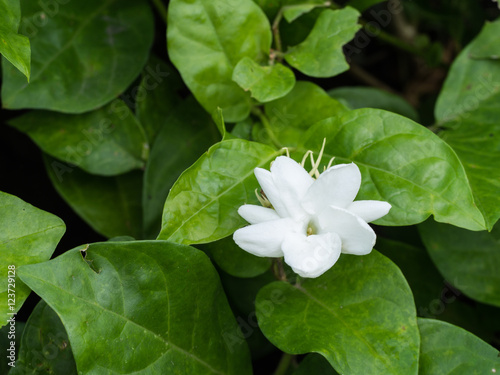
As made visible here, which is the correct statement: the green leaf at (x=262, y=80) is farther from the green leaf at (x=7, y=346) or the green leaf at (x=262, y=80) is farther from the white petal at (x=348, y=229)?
the green leaf at (x=7, y=346)

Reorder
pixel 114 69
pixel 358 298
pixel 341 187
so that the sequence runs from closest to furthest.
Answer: pixel 341 187 → pixel 358 298 → pixel 114 69

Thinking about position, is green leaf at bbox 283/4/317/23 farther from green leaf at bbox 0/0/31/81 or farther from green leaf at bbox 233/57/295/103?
green leaf at bbox 0/0/31/81

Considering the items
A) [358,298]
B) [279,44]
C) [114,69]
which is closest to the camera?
[358,298]

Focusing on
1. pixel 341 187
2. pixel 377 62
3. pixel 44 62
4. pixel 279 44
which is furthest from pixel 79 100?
pixel 377 62

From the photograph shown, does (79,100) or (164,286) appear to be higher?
(79,100)

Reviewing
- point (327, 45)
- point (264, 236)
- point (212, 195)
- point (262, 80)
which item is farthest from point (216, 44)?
point (264, 236)

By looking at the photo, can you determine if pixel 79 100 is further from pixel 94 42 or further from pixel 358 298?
pixel 358 298
